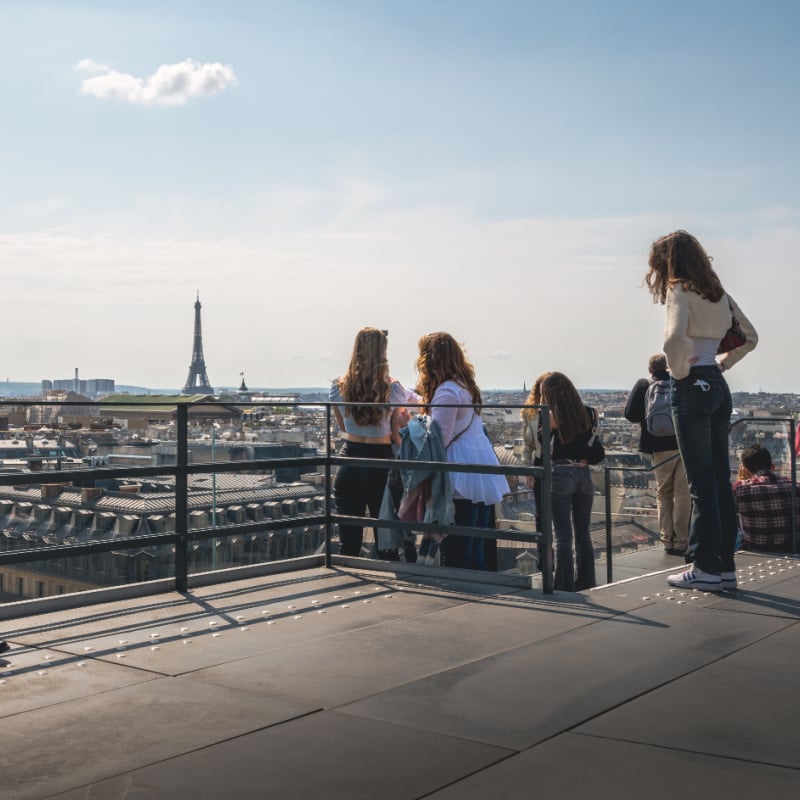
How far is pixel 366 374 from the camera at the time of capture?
302 inches

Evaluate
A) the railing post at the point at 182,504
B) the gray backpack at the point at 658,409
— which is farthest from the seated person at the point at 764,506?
the railing post at the point at 182,504

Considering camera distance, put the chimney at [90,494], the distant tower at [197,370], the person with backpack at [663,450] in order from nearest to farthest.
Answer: the chimney at [90,494] → the person with backpack at [663,450] → the distant tower at [197,370]

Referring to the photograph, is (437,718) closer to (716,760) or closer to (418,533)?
(716,760)

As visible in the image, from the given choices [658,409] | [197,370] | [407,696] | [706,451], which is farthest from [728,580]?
[197,370]

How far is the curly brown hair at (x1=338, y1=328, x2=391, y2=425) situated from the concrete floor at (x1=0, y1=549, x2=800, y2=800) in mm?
1549

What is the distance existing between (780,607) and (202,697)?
330 cm

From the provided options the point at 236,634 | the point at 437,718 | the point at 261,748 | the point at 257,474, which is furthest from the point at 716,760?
the point at 257,474

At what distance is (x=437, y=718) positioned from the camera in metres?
4.02

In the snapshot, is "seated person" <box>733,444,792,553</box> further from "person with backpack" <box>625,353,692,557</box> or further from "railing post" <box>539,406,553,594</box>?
"railing post" <box>539,406,553,594</box>

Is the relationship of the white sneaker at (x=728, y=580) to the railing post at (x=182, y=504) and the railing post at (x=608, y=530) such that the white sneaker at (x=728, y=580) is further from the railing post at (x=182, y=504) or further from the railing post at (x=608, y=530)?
the railing post at (x=182, y=504)

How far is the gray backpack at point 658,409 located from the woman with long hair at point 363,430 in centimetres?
211

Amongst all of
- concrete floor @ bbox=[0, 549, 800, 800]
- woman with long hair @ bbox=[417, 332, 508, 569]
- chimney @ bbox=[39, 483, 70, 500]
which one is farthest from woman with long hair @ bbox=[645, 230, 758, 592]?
chimney @ bbox=[39, 483, 70, 500]

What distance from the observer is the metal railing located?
19.5 ft

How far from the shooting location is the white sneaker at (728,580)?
21.5ft
